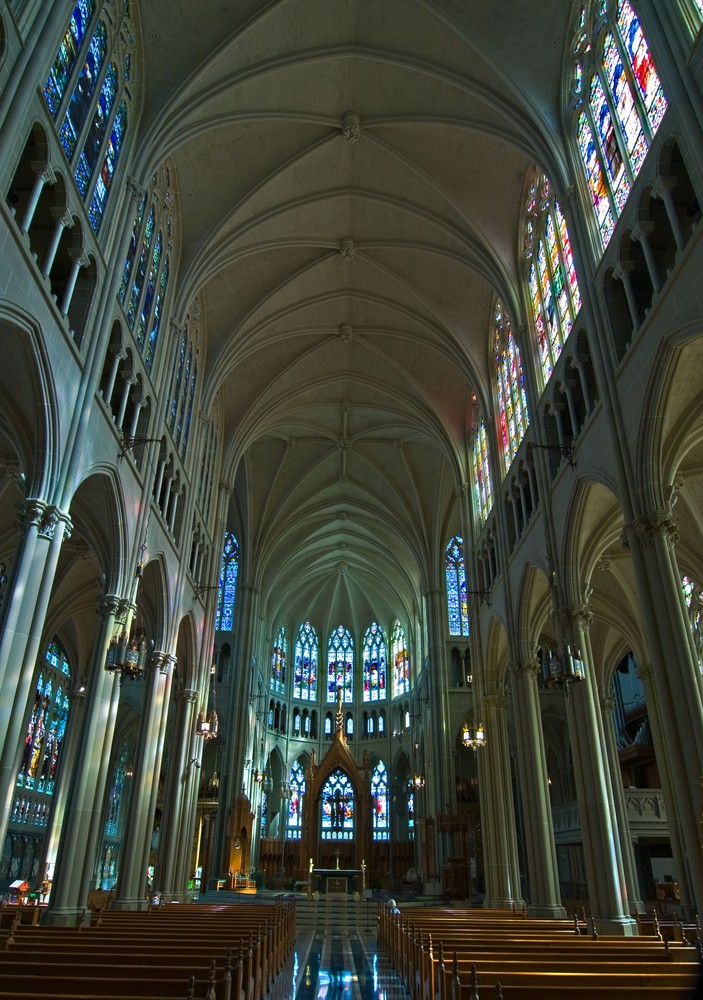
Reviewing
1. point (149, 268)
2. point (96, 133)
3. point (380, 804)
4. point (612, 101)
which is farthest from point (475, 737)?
point (380, 804)

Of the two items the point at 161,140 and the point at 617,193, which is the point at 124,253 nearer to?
the point at 161,140

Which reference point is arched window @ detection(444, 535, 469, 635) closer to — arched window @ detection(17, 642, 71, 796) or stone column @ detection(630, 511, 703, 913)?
arched window @ detection(17, 642, 71, 796)

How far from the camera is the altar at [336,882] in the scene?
3281 cm

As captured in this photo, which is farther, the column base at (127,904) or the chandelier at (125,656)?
the column base at (127,904)

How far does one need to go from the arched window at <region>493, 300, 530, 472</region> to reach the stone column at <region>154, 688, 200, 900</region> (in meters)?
13.4

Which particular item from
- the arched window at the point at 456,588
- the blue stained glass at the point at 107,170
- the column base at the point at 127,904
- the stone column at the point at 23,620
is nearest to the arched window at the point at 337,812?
the arched window at the point at 456,588

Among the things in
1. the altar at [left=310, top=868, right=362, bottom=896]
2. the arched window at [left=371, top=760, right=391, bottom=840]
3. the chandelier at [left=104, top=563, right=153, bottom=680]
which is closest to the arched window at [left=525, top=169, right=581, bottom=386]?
the chandelier at [left=104, top=563, right=153, bottom=680]

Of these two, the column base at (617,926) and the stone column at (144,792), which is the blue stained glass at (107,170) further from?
the column base at (617,926)

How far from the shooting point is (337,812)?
146 ft

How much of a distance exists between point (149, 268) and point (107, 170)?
3.40 m

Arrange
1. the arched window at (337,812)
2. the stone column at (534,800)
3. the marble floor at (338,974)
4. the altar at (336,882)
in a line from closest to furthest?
1. the marble floor at (338,974)
2. the stone column at (534,800)
3. the altar at (336,882)
4. the arched window at (337,812)

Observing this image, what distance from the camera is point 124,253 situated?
602 inches

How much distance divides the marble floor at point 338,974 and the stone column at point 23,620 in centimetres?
492

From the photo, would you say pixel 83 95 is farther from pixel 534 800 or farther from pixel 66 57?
pixel 534 800
